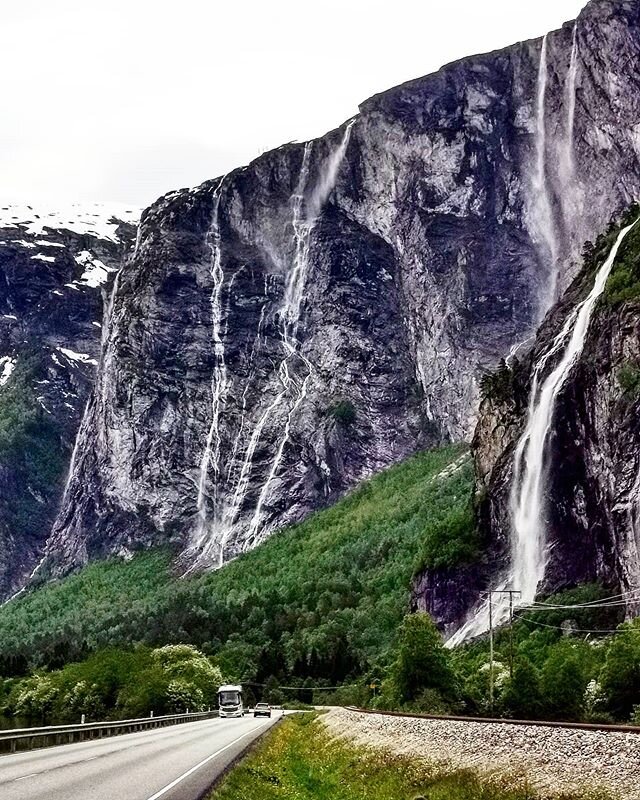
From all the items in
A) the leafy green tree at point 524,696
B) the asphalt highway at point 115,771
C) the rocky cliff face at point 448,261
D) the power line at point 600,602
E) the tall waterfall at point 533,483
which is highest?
the rocky cliff face at point 448,261

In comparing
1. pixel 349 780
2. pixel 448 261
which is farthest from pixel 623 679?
pixel 448 261

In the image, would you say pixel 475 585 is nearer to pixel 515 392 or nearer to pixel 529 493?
pixel 529 493

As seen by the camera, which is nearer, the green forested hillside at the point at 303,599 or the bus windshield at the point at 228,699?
the bus windshield at the point at 228,699

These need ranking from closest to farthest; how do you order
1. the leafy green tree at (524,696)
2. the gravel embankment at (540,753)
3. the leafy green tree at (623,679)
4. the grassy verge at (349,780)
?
the gravel embankment at (540,753), the grassy verge at (349,780), the leafy green tree at (623,679), the leafy green tree at (524,696)

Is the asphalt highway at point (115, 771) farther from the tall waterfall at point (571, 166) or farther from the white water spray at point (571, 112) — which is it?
the white water spray at point (571, 112)

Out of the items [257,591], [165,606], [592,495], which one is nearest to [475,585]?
[592,495]

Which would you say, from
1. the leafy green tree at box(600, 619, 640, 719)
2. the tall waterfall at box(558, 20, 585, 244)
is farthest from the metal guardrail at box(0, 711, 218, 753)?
the tall waterfall at box(558, 20, 585, 244)

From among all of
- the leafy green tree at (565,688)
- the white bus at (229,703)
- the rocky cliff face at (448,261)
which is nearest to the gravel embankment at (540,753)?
the leafy green tree at (565,688)
